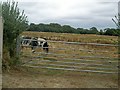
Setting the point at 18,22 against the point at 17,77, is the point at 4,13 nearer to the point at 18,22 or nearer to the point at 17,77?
the point at 18,22

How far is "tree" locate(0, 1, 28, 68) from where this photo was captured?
10.3 meters

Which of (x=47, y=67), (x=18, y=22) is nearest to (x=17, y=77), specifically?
(x=47, y=67)

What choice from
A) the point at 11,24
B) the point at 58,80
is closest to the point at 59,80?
the point at 58,80

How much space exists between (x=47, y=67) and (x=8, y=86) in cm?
337

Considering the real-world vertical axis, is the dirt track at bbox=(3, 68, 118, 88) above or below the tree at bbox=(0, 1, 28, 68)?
below

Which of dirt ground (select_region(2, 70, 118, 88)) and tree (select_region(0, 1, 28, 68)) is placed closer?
dirt ground (select_region(2, 70, 118, 88))

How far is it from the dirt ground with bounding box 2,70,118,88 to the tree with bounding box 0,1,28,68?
4.05 feet

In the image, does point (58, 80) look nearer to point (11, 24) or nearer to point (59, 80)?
point (59, 80)

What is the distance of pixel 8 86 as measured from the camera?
746 centimetres

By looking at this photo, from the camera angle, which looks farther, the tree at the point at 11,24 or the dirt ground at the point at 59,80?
the tree at the point at 11,24

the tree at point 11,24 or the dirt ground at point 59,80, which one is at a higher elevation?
the tree at point 11,24

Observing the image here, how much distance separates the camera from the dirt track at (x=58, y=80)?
790cm

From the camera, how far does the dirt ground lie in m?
7.91

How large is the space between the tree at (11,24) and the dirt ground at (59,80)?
123 centimetres
